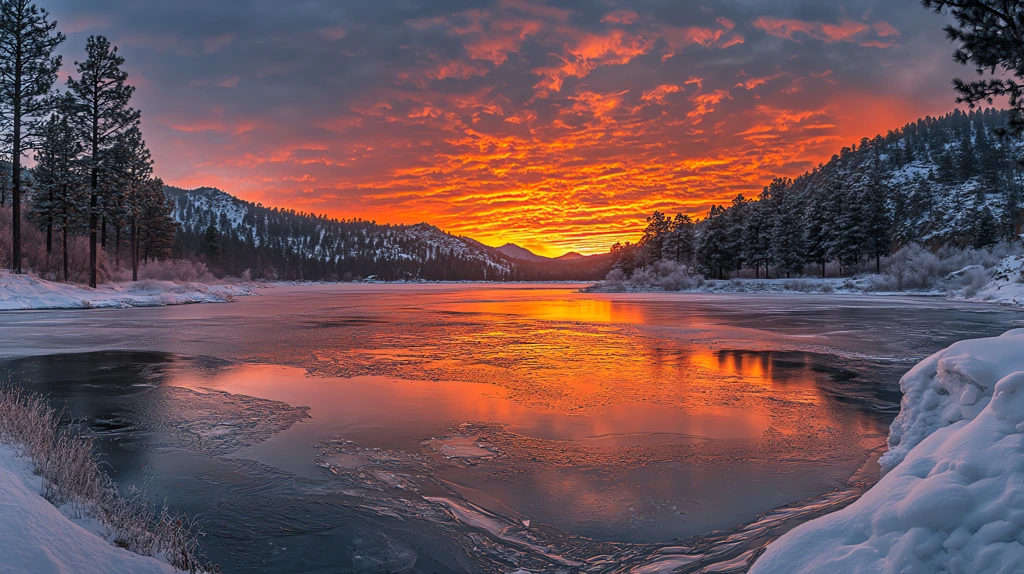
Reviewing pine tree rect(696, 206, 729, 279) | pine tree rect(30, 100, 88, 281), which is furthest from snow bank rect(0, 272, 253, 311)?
pine tree rect(696, 206, 729, 279)

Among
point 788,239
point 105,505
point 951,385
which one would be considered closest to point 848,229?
point 788,239

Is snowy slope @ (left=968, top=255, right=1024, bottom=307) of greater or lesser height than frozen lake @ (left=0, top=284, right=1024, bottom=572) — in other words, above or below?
above

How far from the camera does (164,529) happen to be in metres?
3.82

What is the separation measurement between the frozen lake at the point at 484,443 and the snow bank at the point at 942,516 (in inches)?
34.3

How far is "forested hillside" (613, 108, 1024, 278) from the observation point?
62.0 meters

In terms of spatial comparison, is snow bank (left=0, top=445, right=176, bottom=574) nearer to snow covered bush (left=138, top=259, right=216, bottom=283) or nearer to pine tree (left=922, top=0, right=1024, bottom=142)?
pine tree (left=922, top=0, right=1024, bottom=142)

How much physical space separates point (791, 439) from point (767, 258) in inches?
2839

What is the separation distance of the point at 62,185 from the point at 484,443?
47.0 meters

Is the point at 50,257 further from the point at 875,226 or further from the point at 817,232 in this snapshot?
the point at 875,226

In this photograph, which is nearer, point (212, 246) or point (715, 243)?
point (715, 243)

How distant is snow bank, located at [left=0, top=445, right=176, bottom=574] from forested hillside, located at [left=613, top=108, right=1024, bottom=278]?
52.8ft

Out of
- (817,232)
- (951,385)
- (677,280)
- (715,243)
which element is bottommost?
(951,385)

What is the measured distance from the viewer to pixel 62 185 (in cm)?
3844

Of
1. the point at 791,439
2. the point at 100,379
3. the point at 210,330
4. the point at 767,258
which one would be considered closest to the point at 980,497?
the point at 791,439
